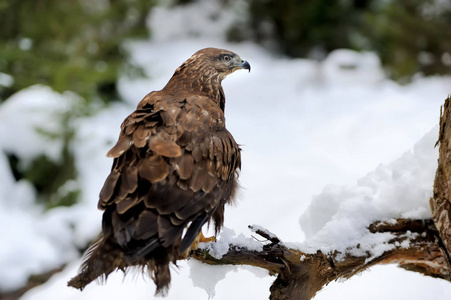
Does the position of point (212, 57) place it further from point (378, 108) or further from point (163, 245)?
point (378, 108)

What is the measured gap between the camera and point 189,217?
2.15 m

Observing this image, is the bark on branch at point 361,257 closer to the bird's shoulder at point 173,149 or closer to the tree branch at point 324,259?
the tree branch at point 324,259

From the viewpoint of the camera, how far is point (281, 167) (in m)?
6.42

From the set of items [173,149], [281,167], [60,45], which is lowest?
[173,149]

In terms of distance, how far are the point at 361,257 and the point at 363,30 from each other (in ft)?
31.6

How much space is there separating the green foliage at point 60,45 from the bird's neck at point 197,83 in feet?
13.5

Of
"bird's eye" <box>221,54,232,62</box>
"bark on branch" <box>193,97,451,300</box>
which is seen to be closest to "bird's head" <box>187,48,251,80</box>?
"bird's eye" <box>221,54,232,62</box>

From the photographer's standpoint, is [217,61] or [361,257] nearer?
[361,257]

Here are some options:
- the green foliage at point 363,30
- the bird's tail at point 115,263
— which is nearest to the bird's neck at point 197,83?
the bird's tail at point 115,263

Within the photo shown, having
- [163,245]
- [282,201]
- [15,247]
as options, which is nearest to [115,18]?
[15,247]

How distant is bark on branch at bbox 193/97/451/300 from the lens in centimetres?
255

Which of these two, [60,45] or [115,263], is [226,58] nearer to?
[115,263]

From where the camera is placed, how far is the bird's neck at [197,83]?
3.01m

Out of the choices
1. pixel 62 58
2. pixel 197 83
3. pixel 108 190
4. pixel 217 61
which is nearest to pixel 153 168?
pixel 108 190
